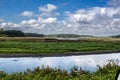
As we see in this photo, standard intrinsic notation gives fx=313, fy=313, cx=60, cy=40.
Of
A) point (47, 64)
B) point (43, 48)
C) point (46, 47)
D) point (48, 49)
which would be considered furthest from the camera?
point (46, 47)

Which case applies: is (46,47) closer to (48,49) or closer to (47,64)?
(48,49)

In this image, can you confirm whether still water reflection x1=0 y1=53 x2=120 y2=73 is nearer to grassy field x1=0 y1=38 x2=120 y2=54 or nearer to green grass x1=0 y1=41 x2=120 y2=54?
grassy field x1=0 y1=38 x2=120 y2=54

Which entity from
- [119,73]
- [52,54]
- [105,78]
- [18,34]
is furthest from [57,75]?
[18,34]

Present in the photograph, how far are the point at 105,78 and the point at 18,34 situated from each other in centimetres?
17299

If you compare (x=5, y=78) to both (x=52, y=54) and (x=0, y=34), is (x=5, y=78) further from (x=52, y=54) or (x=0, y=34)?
(x=0, y=34)

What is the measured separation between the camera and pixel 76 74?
19375mm

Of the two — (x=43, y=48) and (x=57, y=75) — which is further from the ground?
(x=57, y=75)

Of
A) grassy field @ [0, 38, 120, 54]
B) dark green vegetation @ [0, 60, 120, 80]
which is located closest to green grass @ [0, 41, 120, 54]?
grassy field @ [0, 38, 120, 54]

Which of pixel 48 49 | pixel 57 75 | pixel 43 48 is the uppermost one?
pixel 57 75

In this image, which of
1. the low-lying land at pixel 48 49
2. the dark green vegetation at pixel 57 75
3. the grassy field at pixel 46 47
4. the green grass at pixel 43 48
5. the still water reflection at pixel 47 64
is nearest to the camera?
the dark green vegetation at pixel 57 75

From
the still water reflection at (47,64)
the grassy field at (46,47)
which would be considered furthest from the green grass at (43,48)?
the still water reflection at (47,64)

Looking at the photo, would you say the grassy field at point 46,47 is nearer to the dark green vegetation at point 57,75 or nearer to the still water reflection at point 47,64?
the still water reflection at point 47,64

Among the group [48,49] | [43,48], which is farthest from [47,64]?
[43,48]

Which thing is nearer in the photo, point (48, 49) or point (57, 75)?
point (57, 75)
